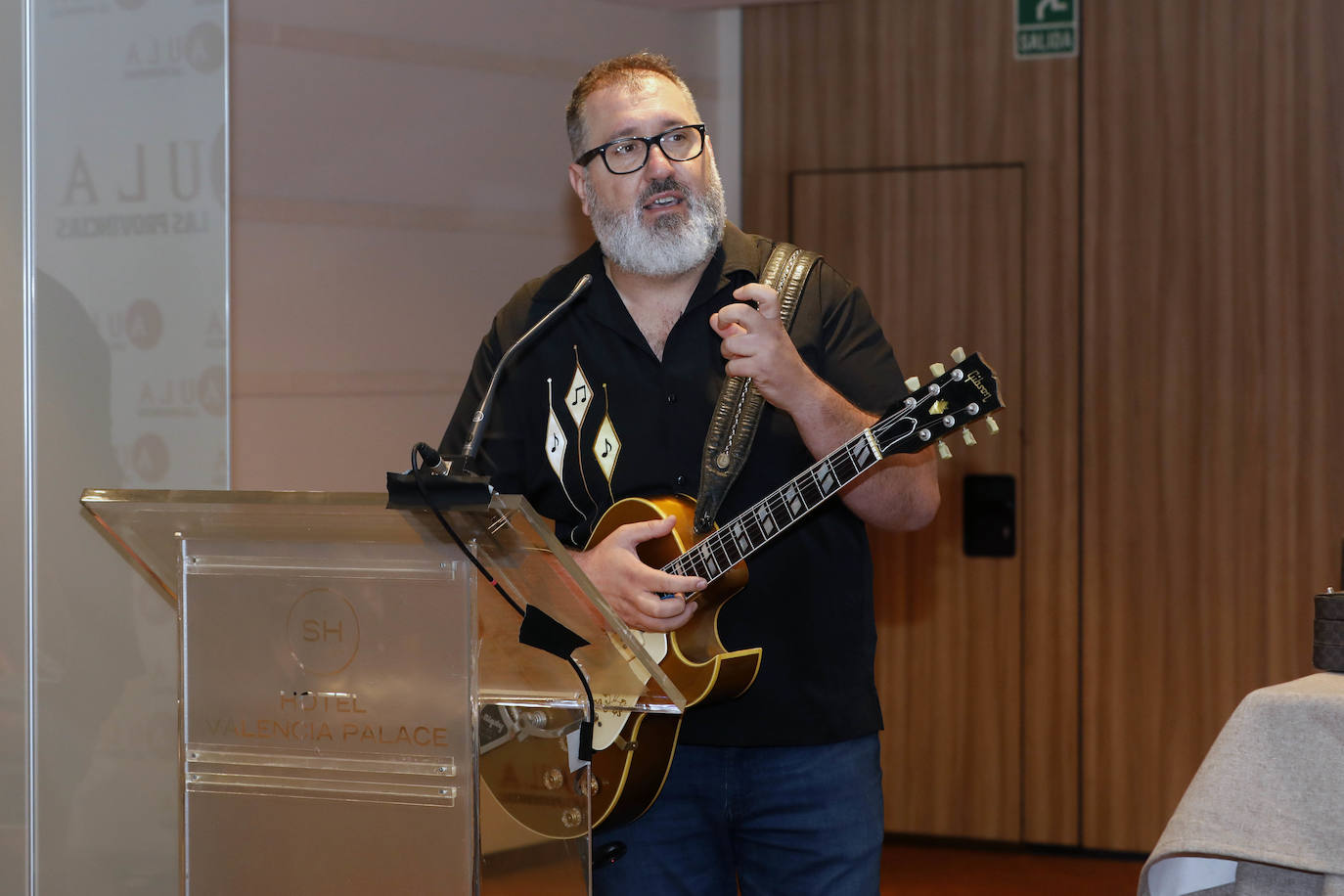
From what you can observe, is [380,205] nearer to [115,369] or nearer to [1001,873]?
[115,369]

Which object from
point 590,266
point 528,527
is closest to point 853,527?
point 590,266

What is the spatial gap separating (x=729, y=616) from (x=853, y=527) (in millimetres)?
222

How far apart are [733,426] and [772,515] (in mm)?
151

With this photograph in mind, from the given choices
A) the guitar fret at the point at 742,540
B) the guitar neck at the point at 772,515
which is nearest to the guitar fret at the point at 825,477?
the guitar neck at the point at 772,515

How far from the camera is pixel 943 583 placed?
14.4 ft

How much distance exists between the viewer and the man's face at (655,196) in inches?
77.0

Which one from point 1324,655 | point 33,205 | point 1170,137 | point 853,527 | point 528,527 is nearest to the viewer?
point 528,527

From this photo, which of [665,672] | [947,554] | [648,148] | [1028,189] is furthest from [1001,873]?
[648,148]

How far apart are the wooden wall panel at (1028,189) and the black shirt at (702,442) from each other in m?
2.43

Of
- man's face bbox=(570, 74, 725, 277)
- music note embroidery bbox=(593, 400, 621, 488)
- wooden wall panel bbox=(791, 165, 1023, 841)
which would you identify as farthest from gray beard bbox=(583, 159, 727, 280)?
wooden wall panel bbox=(791, 165, 1023, 841)

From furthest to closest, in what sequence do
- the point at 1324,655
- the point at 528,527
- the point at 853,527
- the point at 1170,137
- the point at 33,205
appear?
1. the point at 1170,137
2. the point at 33,205
3. the point at 853,527
4. the point at 1324,655
5. the point at 528,527

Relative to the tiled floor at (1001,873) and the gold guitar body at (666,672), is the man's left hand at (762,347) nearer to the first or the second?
the gold guitar body at (666,672)

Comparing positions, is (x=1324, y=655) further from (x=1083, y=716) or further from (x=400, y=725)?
(x=1083, y=716)

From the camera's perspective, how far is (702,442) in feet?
6.34
